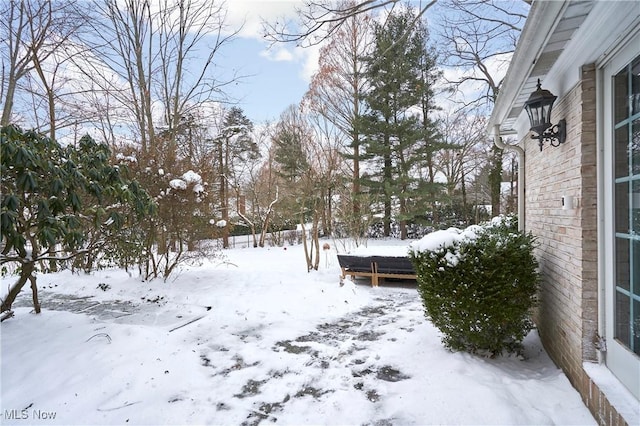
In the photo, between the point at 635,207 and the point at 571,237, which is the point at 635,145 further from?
the point at 571,237

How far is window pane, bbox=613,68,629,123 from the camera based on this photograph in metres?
1.99

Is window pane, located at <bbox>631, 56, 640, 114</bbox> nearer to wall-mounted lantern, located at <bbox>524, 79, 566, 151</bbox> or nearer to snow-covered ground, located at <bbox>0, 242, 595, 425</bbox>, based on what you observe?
wall-mounted lantern, located at <bbox>524, 79, 566, 151</bbox>

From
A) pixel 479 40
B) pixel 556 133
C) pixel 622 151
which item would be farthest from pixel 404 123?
pixel 622 151

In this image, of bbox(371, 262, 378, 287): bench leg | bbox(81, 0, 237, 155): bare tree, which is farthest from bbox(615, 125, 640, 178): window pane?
bbox(81, 0, 237, 155): bare tree

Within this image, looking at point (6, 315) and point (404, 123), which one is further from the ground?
point (404, 123)

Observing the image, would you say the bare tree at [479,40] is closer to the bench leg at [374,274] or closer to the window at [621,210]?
the window at [621,210]

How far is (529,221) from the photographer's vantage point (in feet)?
13.5

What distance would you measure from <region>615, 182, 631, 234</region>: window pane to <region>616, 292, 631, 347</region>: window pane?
0.43 metres

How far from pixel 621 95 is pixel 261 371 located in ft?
11.5

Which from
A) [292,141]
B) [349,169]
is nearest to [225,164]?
[292,141]

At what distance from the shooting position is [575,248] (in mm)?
2439

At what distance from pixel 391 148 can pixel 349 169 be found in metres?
2.65

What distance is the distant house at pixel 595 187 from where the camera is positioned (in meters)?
1.88

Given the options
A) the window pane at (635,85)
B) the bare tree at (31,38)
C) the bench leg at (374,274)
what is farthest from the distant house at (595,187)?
the bare tree at (31,38)
